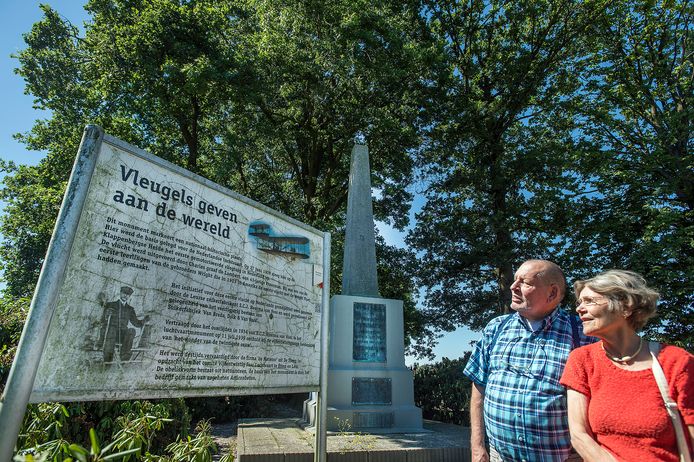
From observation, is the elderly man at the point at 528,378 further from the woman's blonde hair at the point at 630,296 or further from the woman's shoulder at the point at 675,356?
the woman's shoulder at the point at 675,356

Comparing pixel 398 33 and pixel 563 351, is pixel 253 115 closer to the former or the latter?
pixel 398 33

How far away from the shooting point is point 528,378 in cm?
226

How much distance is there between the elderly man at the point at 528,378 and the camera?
84.6 inches

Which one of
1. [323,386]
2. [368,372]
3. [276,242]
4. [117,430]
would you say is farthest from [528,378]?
[368,372]

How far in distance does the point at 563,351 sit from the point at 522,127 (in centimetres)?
1363

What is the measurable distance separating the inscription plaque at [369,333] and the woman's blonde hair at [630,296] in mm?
5228

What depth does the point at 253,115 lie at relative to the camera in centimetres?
1370

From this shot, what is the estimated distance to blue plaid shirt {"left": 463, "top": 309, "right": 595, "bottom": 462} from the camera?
2.14 m

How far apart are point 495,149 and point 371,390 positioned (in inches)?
387

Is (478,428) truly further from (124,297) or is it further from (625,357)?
(124,297)

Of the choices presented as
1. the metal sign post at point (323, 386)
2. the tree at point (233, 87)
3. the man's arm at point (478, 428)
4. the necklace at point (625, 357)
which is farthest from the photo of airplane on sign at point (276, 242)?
the tree at point (233, 87)

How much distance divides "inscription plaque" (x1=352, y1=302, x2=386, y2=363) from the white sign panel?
12.6ft

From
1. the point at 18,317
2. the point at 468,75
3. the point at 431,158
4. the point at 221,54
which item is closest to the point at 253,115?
the point at 221,54

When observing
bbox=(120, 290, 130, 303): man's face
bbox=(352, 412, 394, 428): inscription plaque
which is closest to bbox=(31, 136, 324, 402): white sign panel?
bbox=(120, 290, 130, 303): man's face
